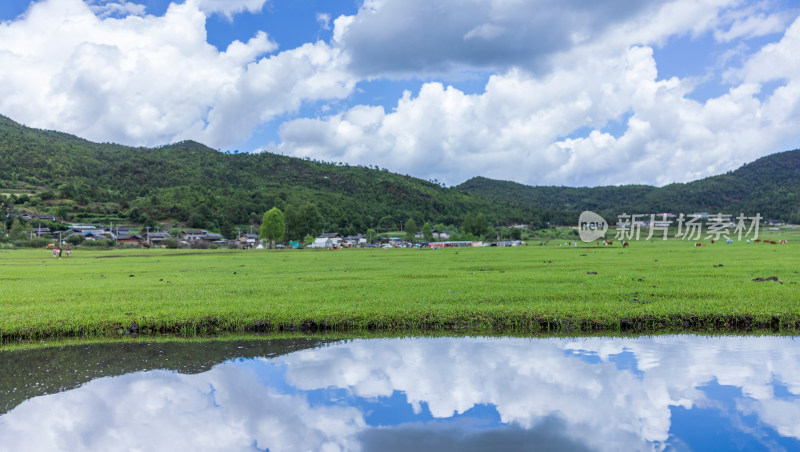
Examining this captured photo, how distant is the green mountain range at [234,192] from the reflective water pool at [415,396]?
4165 inches

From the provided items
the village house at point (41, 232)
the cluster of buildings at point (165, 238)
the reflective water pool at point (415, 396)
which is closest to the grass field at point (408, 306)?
the reflective water pool at point (415, 396)

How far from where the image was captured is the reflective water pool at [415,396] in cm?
773

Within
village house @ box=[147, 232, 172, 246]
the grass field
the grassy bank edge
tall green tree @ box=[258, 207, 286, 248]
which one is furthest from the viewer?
village house @ box=[147, 232, 172, 246]

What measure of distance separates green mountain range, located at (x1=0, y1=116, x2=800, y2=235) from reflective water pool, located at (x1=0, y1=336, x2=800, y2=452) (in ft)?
347

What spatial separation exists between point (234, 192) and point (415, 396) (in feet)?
516

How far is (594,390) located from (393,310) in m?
7.22

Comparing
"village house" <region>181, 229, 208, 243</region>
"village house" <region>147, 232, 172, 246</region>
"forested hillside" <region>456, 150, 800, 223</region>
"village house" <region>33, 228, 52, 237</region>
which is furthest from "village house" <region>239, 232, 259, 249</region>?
"forested hillside" <region>456, 150, 800, 223</region>

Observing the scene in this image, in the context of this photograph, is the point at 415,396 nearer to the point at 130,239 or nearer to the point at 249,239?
the point at 130,239

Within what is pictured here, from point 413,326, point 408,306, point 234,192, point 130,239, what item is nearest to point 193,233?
point 130,239

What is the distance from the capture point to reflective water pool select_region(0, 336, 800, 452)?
7727 millimetres

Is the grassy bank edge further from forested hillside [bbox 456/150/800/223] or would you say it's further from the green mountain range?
forested hillside [bbox 456/150/800/223]

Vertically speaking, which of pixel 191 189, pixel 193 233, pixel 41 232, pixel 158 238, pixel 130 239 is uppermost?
pixel 191 189

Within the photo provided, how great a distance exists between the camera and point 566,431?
782 cm

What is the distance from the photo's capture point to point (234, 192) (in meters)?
157
